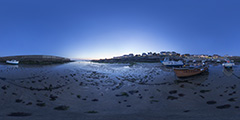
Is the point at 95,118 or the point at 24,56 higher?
the point at 24,56

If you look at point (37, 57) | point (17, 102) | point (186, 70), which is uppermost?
point (37, 57)

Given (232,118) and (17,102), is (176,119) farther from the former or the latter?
(17,102)

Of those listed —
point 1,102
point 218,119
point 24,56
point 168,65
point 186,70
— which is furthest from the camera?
point 24,56

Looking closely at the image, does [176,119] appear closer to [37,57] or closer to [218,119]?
[218,119]

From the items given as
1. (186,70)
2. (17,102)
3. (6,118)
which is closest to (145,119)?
(6,118)

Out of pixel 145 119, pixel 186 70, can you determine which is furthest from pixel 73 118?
pixel 186 70

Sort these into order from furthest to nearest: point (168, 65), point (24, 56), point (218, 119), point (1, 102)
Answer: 1. point (24, 56)
2. point (168, 65)
3. point (1, 102)
4. point (218, 119)

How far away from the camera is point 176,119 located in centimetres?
531

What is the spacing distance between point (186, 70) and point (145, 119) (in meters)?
18.2

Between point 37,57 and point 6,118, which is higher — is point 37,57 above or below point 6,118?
above

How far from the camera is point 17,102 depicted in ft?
Answer: 25.7

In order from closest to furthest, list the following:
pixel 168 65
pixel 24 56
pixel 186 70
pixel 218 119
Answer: pixel 218 119, pixel 186 70, pixel 168 65, pixel 24 56

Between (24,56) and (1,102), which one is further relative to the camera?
(24,56)

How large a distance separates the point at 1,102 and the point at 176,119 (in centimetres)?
1250
